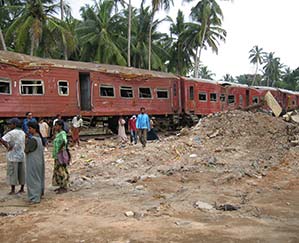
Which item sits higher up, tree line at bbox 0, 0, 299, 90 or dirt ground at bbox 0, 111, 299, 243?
tree line at bbox 0, 0, 299, 90

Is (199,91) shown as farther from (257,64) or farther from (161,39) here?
(257,64)

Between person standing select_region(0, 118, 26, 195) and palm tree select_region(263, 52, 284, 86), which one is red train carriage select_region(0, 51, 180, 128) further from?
palm tree select_region(263, 52, 284, 86)

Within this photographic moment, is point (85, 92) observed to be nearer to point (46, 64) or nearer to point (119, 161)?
point (46, 64)

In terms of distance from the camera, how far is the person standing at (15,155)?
6582mm

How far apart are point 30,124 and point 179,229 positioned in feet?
9.74

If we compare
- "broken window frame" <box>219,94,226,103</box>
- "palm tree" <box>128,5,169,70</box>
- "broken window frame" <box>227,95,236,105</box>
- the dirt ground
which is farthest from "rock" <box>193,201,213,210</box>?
"palm tree" <box>128,5,169,70</box>

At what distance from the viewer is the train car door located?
651 inches

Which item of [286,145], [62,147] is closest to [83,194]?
[62,147]

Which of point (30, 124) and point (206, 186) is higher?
point (30, 124)

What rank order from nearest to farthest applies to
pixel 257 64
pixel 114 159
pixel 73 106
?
pixel 114 159, pixel 73 106, pixel 257 64

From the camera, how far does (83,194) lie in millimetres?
6664

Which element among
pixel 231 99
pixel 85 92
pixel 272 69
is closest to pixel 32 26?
pixel 85 92

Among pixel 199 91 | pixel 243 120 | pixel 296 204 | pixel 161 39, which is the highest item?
pixel 161 39

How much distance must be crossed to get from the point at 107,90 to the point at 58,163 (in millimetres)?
10871
